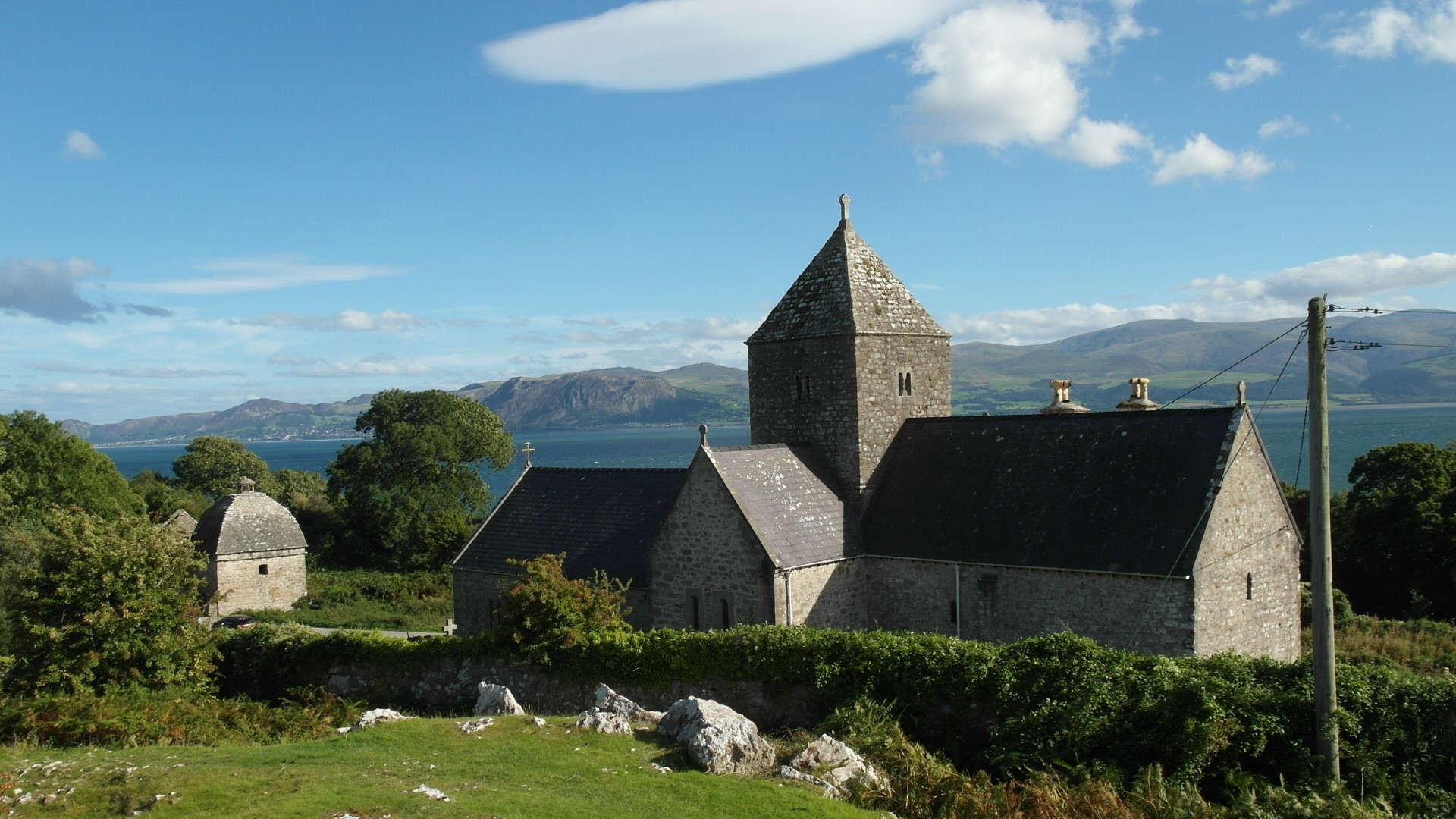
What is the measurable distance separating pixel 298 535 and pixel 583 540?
1046 inches

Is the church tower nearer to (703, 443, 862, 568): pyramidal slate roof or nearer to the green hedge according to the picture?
(703, 443, 862, 568): pyramidal slate roof

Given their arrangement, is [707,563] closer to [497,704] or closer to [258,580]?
[497,704]

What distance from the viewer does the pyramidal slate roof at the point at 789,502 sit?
2345 cm

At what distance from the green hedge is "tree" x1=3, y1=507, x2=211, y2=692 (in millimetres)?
10155

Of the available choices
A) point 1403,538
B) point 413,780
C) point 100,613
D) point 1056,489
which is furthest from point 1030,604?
point 1403,538

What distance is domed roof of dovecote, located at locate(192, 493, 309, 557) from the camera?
4603 centimetres

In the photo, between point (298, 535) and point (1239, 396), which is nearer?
A: point (1239, 396)

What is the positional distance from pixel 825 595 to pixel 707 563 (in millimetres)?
2844

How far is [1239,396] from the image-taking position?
20250mm

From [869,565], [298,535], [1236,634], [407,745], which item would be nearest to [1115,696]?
[1236,634]

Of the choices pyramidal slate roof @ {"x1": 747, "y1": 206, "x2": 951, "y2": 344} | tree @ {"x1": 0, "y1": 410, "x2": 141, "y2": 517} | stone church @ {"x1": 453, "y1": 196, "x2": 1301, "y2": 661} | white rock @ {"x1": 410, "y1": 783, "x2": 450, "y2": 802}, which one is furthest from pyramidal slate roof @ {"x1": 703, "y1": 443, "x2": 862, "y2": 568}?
tree @ {"x1": 0, "y1": 410, "x2": 141, "y2": 517}

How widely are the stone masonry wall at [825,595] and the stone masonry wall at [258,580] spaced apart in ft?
104

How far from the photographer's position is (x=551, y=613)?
21.7 m

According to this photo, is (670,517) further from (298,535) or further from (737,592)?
(298,535)
